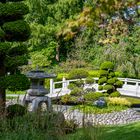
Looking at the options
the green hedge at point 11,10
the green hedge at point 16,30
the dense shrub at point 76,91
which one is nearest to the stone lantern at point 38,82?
the green hedge at point 16,30

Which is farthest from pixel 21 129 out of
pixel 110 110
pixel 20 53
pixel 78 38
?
pixel 78 38

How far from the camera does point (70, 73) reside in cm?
A: 2306

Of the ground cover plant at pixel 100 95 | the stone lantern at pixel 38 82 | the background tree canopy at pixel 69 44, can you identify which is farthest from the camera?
the background tree canopy at pixel 69 44

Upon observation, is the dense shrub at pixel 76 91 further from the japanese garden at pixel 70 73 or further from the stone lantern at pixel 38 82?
the stone lantern at pixel 38 82

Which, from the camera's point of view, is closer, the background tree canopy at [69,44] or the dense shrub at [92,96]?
the dense shrub at [92,96]

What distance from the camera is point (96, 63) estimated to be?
3294cm

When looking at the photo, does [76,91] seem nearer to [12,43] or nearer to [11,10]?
[12,43]

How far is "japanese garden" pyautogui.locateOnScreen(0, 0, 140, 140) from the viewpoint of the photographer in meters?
3.45

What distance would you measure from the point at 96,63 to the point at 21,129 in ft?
91.0

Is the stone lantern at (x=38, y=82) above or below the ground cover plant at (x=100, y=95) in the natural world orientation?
above

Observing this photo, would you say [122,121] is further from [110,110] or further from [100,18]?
[100,18]

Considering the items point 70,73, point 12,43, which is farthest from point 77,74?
point 12,43

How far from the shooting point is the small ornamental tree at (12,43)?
10508 millimetres

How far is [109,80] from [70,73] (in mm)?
2240
